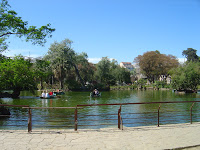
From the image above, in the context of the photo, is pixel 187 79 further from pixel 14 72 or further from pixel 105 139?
pixel 105 139

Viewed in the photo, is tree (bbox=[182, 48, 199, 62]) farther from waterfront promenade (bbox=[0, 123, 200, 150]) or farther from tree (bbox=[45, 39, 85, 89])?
waterfront promenade (bbox=[0, 123, 200, 150])

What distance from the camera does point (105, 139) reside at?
7.48m

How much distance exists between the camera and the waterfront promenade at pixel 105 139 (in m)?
6.70

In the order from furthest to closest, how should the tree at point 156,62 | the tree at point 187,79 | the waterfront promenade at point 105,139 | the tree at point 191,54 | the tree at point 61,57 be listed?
the tree at point 191,54
the tree at point 156,62
the tree at point 61,57
the tree at point 187,79
the waterfront promenade at point 105,139

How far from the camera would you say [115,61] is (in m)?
110

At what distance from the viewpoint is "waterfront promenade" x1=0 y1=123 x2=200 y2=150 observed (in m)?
6.70

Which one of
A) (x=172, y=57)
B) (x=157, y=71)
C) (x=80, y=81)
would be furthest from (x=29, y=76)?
(x=172, y=57)

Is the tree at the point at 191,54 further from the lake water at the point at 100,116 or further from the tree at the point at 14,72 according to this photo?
the tree at the point at 14,72

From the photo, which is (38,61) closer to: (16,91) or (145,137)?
(145,137)

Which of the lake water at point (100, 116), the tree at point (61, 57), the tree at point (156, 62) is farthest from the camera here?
the tree at point (156, 62)

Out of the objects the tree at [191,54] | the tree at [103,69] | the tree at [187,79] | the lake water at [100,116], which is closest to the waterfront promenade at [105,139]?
the lake water at [100,116]

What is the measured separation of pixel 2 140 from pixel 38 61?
1597cm

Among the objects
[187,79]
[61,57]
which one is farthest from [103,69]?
[187,79]

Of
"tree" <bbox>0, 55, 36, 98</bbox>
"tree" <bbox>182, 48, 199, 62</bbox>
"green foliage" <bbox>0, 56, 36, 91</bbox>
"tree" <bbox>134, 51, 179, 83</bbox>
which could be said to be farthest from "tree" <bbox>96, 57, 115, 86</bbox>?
"tree" <bbox>182, 48, 199, 62</bbox>
